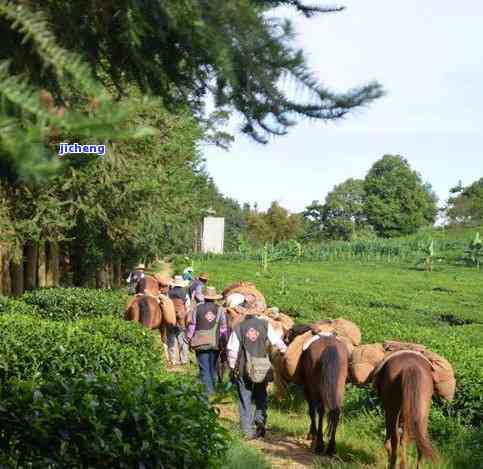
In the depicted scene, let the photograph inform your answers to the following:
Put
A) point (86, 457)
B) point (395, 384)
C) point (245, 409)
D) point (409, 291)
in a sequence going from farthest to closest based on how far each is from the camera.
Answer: point (409, 291)
point (245, 409)
point (395, 384)
point (86, 457)

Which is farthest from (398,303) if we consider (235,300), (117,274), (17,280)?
(235,300)

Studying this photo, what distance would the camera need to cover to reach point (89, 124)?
77.5 inches

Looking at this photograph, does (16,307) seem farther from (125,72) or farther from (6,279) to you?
(125,72)

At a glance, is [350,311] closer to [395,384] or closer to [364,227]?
[395,384]

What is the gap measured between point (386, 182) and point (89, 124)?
106467 mm

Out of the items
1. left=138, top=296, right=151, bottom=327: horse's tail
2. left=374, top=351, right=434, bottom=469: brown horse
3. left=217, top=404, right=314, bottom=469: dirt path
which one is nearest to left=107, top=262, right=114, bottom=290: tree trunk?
left=138, top=296, right=151, bottom=327: horse's tail

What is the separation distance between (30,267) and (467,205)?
74048 mm

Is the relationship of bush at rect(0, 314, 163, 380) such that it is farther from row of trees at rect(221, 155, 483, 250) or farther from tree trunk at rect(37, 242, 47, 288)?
row of trees at rect(221, 155, 483, 250)

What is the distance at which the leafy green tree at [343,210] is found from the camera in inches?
4070

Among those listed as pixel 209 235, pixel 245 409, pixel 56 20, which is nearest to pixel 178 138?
pixel 245 409

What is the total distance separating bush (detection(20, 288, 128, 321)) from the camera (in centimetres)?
1867

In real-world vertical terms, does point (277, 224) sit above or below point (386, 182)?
below

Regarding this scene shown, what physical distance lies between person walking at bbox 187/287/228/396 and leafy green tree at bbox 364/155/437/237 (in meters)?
90.9

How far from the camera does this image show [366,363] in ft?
29.7
